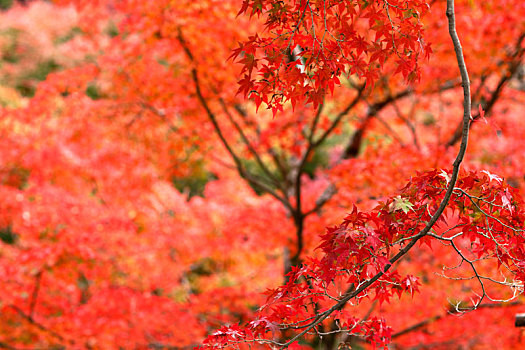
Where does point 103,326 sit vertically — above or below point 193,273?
below

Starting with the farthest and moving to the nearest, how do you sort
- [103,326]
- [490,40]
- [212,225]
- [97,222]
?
[212,225] → [97,222] → [103,326] → [490,40]

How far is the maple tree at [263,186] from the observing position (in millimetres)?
1861

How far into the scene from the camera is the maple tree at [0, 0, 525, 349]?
1.86 metres

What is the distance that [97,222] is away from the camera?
575 centimetres

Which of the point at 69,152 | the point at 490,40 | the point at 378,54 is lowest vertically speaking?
the point at 378,54

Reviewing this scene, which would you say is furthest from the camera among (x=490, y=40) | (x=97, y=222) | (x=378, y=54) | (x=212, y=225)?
(x=212, y=225)

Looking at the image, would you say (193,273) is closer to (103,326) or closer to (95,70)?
(103,326)

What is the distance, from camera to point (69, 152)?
8.93 m

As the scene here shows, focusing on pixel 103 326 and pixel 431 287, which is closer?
pixel 103 326

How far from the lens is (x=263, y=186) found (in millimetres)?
5266

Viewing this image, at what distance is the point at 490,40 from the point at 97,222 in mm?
5141

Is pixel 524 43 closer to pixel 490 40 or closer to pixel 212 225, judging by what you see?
pixel 490 40

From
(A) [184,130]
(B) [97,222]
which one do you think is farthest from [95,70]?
(B) [97,222]

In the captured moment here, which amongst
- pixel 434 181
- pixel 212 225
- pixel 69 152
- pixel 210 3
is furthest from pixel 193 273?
pixel 434 181
